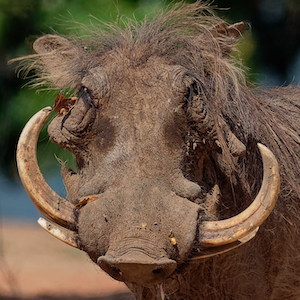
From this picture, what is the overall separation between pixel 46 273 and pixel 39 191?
14.1ft

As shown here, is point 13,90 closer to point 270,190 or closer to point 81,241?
point 81,241

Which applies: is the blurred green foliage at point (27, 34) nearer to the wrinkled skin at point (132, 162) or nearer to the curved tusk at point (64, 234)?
the wrinkled skin at point (132, 162)

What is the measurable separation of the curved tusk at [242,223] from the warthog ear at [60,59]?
35.9 inches

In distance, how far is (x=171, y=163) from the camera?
1731mm

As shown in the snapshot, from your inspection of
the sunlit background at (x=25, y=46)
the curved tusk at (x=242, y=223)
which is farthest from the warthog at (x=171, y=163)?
the sunlit background at (x=25, y=46)

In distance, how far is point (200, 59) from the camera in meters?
2.00

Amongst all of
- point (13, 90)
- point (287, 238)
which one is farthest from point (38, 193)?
point (13, 90)

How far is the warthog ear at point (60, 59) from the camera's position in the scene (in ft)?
7.00

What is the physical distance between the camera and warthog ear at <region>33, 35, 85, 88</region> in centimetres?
213

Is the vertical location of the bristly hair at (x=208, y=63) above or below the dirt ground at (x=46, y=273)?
above

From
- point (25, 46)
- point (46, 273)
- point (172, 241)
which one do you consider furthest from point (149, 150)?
point (46, 273)

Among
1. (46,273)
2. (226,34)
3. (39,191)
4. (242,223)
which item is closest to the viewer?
(242,223)

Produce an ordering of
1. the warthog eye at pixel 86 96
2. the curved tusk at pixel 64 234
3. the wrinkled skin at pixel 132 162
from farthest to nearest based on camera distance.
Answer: the warthog eye at pixel 86 96 < the curved tusk at pixel 64 234 < the wrinkled skin at pixel 132 162

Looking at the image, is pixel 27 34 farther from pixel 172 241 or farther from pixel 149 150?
pixel 172 241
